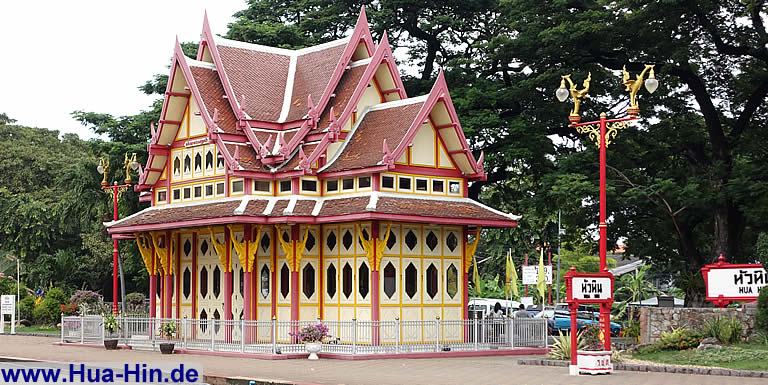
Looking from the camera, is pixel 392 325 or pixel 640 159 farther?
pixel 640 159

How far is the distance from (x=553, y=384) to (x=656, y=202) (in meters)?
20.0

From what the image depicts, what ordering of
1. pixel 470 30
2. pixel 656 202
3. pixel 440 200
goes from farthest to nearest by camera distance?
pixel 470 30, pixel 656 202, pixel 440 200

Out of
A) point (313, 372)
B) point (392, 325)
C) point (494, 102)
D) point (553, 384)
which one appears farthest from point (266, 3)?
point (553, 384)

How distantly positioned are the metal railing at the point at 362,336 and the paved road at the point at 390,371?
124cm

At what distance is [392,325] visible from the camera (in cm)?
3228

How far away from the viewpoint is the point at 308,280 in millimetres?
34250

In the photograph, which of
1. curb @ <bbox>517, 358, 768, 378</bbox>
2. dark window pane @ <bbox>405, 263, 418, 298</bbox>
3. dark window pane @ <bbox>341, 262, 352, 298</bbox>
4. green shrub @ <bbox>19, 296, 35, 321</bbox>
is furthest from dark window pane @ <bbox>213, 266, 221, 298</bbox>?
green shrub @ <bbox>19, 296, 35, 321</bbox>

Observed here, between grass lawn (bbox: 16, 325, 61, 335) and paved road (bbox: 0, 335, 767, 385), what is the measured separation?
14.8 meters

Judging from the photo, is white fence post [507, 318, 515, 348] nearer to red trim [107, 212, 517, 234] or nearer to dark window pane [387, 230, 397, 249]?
red trim [107, 212, 517, 234]

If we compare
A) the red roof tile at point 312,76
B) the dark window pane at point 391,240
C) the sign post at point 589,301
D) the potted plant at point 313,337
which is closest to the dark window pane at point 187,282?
the red roof tile at point 312,76

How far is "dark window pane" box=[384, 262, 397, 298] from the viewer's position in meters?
33.0

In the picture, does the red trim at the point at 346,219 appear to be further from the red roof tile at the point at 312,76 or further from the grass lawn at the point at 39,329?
the grass lawn at the point at 39,329

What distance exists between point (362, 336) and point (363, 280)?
1.86 meters

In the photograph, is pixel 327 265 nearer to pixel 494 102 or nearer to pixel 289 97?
pixel 289 97
